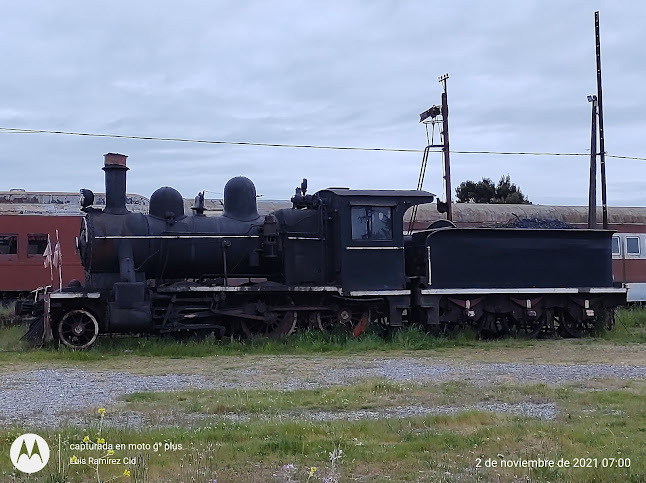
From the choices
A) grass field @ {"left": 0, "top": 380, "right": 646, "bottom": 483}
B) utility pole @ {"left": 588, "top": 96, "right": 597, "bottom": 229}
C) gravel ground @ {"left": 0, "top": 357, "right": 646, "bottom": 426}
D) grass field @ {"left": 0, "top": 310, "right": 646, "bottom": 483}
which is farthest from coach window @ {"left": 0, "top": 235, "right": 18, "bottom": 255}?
utility pole @ {"left": 588, "top": 96, "right": 597, "bottom": 229}

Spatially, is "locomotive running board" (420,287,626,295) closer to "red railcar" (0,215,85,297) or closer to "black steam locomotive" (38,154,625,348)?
"black steam locomotive" (38,154,625,348)

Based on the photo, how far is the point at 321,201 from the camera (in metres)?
16.0

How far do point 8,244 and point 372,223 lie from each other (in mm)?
11399

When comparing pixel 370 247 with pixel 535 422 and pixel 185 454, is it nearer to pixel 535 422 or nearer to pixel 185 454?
pixel 535 422

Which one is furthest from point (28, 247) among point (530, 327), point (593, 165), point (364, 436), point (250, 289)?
point (364, 436)

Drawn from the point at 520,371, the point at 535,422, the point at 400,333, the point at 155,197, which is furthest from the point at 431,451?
the point at 155,197

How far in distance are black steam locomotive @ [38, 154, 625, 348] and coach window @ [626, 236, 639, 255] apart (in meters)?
7.77

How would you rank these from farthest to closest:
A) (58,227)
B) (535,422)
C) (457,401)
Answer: (58,227) < (457,401) < (535,422)

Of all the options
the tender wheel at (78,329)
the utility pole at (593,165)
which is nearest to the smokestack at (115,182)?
the tender wheel at (78,329)

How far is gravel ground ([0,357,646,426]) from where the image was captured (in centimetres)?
785

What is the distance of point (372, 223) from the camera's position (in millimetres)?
15773

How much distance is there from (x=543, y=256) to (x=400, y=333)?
12.7ft

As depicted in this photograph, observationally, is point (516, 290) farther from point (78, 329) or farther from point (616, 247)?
point (616, 247)

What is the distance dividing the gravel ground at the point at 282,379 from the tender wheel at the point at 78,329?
2.89 meters
